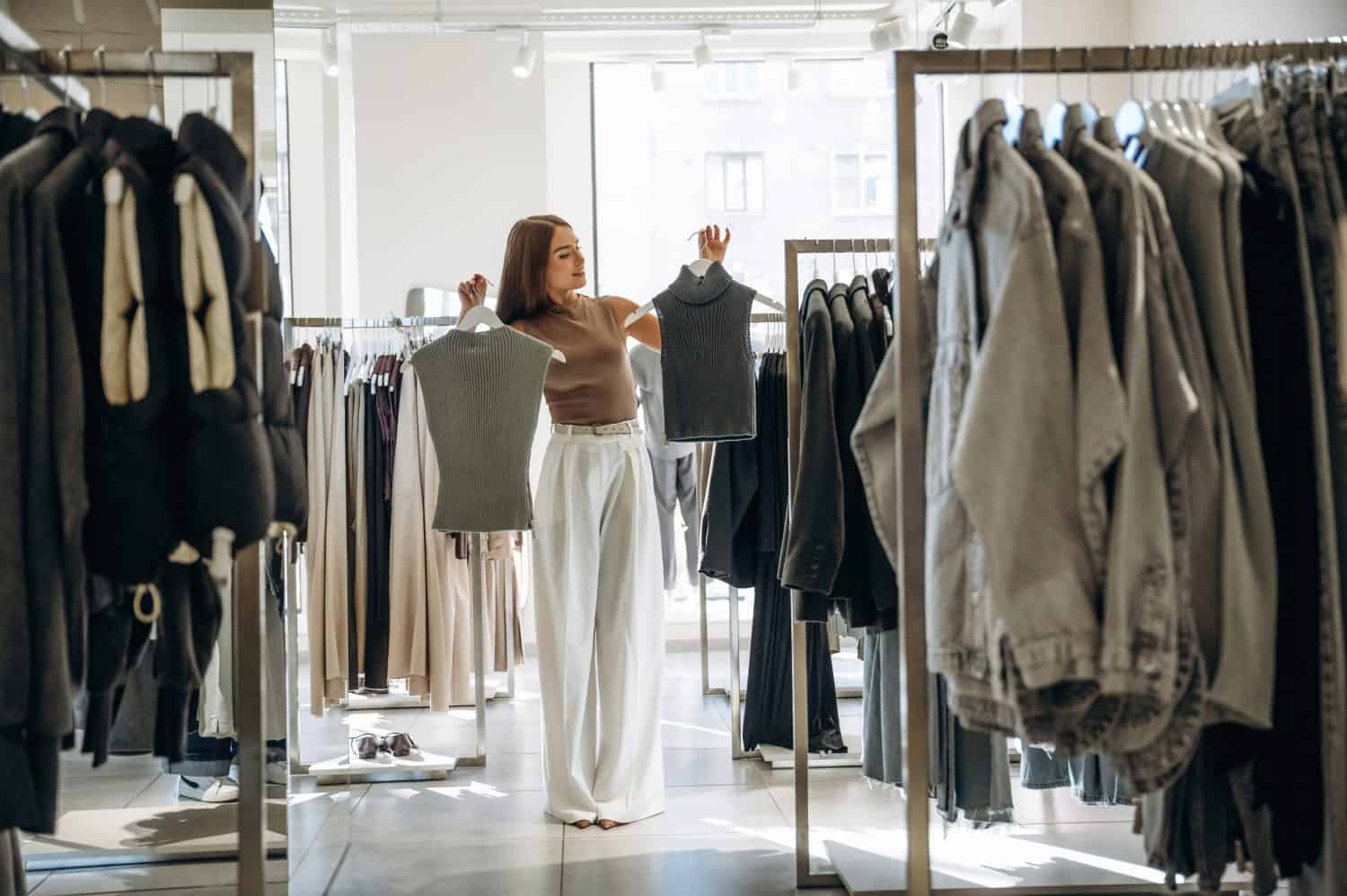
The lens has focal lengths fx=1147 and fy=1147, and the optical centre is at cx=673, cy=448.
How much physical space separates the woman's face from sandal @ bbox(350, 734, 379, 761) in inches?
71.4

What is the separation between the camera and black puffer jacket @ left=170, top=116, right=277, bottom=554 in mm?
1649

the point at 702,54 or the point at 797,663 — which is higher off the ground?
the point at 702,54

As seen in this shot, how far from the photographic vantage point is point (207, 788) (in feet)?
7.85

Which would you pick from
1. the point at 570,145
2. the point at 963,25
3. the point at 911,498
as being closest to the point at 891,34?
the point at 963,25

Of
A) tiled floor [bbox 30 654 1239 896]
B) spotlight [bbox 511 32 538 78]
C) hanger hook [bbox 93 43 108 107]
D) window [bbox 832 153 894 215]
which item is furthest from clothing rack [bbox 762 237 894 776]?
window [bbox 832 153 894 215]

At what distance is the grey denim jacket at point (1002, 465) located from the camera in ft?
4.97

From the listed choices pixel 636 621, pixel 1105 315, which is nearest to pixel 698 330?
pixel 636 621

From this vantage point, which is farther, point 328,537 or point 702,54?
point 702,54

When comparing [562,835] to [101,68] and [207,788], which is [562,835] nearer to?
[207,788]

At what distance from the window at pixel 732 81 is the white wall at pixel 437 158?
105 cm

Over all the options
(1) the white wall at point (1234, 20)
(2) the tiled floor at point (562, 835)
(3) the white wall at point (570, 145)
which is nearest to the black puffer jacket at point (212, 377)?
(2) the tiled floor at point (562, 835)

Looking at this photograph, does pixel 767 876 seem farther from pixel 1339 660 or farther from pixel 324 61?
pixel 324 61

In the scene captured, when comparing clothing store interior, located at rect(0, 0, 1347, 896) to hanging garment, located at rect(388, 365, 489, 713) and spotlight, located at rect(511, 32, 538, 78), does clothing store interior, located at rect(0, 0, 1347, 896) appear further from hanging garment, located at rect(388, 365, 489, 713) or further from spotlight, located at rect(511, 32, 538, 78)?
spotlight, located at rect(511, 32, 538, 78)

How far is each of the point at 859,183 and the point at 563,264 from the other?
3.48m
